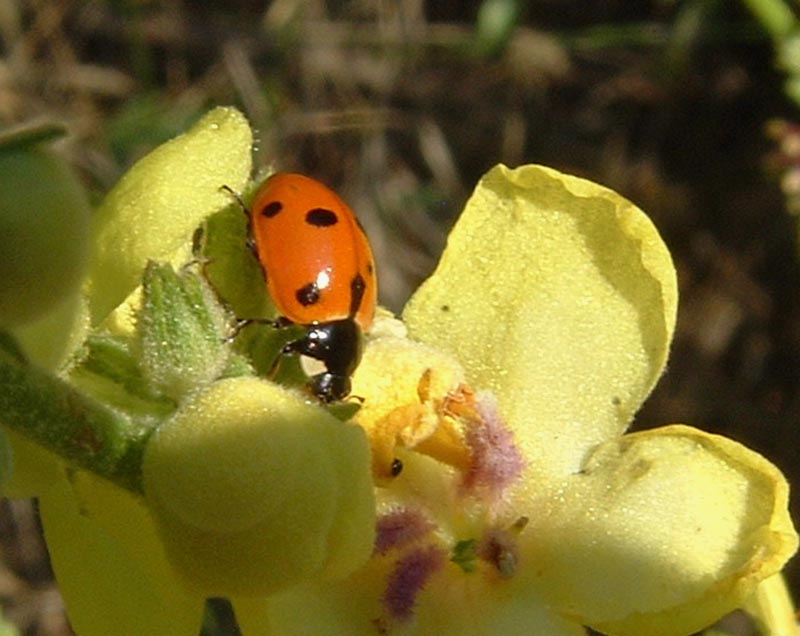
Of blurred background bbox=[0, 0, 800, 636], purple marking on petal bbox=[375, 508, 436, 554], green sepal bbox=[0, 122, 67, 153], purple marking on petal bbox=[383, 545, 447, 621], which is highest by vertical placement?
green sepal bbox=[0, 122, 67, 153]

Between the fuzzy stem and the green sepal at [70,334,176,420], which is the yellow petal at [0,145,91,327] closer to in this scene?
the fuzzy stem

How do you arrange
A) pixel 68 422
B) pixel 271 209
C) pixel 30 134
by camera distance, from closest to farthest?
1. pixel 30 134
2. pixel 68 422
3. pixel 271 209

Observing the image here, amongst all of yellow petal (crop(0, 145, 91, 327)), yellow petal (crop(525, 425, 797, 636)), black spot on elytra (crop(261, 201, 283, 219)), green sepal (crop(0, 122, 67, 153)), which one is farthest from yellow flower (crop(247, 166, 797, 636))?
green sepal (crop(0, 122, 67, 153))

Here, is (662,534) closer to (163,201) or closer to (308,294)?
(308,294)

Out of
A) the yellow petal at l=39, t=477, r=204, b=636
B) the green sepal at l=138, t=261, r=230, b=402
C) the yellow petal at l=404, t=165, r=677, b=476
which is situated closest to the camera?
the green sepal at l=138, t=261, r=230, b=402

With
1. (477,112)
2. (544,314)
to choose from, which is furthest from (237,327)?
(477,112)

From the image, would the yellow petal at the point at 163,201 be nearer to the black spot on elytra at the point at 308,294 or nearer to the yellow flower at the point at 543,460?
the black spot on elytra at the point at 308,294

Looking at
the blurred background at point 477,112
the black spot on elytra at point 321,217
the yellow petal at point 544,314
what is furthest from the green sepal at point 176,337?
the blurred background at point 477,112
